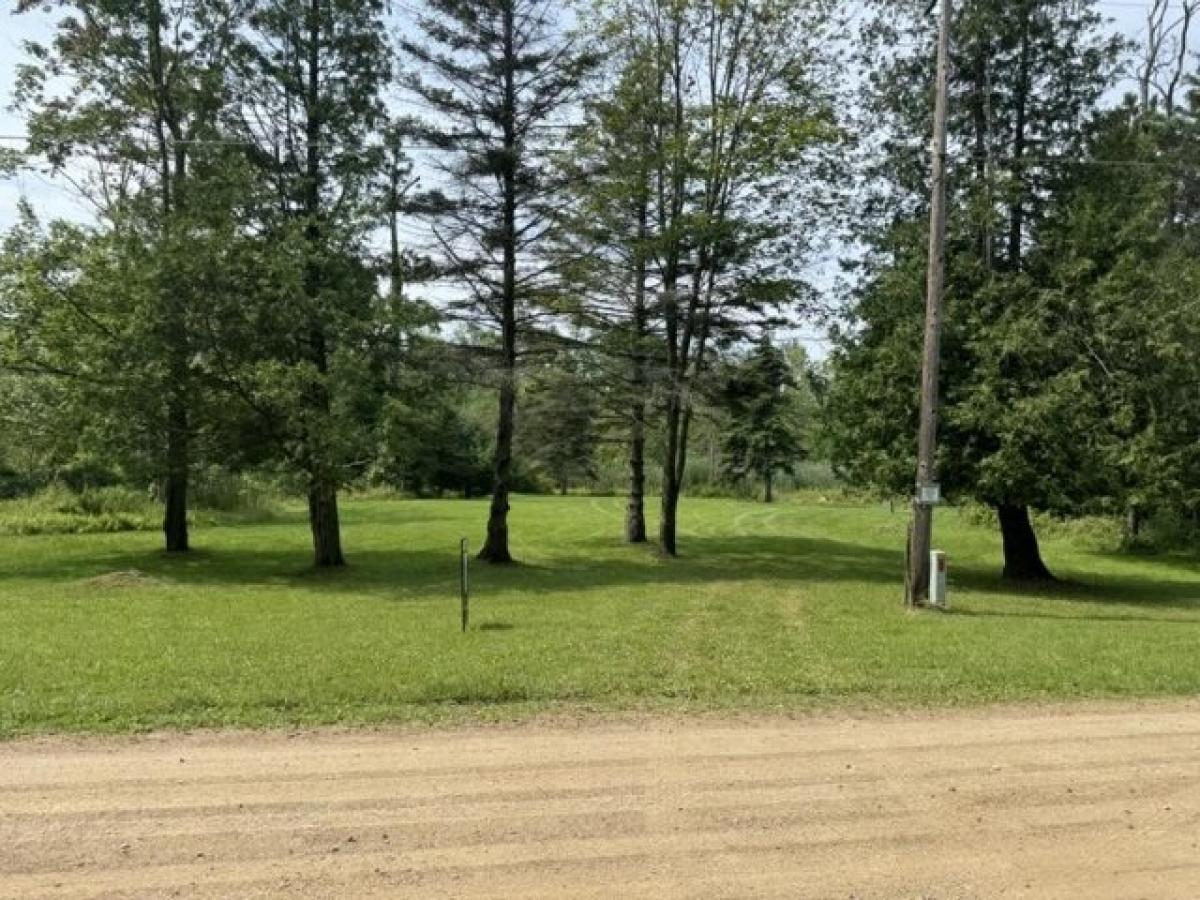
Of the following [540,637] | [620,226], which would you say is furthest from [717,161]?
[540,637]

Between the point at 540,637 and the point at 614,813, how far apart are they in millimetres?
5660

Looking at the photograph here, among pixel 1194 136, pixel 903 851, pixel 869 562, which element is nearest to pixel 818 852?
pixel 903 851

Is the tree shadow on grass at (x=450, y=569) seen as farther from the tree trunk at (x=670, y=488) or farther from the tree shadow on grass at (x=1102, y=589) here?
the tree shadow on grass at (x=1102, y=589)

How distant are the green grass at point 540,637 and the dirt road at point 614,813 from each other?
1.00 meters

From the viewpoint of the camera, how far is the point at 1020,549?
62.2ft

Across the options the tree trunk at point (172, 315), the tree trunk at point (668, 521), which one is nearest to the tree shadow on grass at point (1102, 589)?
the tree trunk at point (668, 521)

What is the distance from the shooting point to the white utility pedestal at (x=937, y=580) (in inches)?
530

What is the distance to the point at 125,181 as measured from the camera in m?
22.1

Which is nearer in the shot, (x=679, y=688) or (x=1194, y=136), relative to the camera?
(x=679, y=688)

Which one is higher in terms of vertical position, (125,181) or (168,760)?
(125,181)

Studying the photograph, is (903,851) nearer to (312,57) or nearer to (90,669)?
(90,669)

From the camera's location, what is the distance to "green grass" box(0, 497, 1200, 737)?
7.32 meters

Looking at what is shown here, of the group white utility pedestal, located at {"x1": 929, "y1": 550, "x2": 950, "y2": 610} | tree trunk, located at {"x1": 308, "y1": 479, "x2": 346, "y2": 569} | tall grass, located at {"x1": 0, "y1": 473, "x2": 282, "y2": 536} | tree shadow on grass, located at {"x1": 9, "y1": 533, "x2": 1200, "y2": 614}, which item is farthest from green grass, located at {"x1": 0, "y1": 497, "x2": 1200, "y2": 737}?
tall grass, located at {"x1": 0, "y1": 473, "x2": 282, "y2": 536}

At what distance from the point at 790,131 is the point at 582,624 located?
45.6ft
